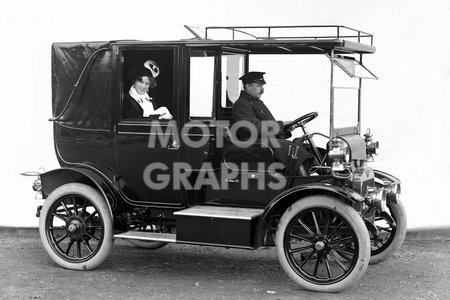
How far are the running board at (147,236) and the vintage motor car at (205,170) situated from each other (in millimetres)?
12

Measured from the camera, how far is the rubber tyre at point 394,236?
24.2ft

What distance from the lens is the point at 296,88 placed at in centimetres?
873

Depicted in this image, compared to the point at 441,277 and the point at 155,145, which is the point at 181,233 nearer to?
the point at 155,145

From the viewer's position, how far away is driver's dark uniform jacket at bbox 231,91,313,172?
684 centimetres

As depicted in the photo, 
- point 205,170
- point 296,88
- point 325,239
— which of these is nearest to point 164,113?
point 205,170

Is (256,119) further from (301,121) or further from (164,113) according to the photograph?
(164,113)

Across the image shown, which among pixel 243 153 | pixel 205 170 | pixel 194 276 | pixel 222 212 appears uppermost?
pixel 243 153

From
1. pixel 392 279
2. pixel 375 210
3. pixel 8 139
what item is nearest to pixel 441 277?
pixel 392 279

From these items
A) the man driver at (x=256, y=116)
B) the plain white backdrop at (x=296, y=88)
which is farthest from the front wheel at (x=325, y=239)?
the plain white backdrop at (x=296, y=88)

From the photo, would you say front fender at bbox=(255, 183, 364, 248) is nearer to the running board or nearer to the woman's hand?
the running board

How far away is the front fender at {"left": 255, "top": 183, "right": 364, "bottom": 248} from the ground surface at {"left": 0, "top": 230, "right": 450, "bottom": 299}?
50 centimetres

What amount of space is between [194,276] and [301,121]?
1616 millimetres

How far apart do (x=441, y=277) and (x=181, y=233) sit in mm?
2351

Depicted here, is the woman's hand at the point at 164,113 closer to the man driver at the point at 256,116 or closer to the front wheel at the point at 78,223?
the man driver at the point at 256,116
